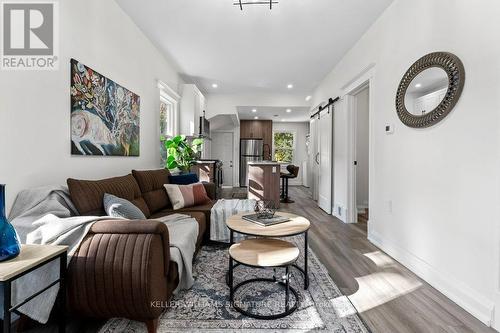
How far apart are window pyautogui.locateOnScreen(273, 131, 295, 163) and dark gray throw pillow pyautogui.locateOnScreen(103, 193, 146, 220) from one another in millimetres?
7315

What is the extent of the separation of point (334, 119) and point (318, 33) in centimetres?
173

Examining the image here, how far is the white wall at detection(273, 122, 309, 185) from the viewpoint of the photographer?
28.9ft

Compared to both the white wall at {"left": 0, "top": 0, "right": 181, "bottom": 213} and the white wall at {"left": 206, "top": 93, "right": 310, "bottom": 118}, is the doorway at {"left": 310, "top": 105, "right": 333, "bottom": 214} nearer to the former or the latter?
the white wall at {"left": 206, "top": 93, "right": 310, "bottom": 118}

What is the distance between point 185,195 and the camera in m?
3.00

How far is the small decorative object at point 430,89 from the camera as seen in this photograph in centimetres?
183

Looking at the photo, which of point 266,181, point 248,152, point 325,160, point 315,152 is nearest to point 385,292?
point 266,181

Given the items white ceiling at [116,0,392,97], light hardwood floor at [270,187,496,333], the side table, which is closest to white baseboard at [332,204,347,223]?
light hardwood floor at [270,187,496,333]

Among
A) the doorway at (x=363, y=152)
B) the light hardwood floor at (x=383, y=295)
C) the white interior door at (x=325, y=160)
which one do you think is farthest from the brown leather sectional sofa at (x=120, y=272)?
the doorway at (x=363, y=152)

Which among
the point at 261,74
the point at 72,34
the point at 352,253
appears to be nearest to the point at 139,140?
the point at 72,34

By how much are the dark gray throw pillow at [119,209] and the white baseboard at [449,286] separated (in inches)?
98.1

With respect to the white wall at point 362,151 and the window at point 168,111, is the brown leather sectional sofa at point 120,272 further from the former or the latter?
the white wall at point 362,151

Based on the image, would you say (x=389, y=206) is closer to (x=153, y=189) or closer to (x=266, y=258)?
(x=266, y=258)

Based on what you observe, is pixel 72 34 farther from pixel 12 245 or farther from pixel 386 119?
pixel 386 119

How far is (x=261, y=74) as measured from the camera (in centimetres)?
477
